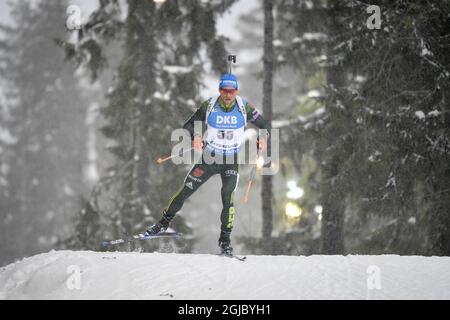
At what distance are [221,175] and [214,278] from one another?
233 cm

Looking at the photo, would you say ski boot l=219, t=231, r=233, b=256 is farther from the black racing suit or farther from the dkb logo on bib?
the dkb logo on bib

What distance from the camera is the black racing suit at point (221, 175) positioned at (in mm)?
7957

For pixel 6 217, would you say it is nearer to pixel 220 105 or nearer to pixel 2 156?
pixel 2 156

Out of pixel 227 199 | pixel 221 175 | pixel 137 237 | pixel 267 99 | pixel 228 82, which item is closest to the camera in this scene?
pixel 228 82

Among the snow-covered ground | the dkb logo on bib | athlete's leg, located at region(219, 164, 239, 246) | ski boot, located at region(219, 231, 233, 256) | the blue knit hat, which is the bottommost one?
the snow-covered ground

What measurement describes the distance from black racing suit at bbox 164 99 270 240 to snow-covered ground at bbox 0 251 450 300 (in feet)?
2.93

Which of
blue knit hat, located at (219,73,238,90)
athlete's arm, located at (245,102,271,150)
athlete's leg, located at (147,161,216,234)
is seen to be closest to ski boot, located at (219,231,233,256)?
athlete's leg, located at (147,161,216,234)

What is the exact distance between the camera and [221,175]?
8.18 m

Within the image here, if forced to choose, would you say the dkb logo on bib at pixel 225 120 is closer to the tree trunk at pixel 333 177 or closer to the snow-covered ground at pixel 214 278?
the snow-covered ground at pixel 214 278

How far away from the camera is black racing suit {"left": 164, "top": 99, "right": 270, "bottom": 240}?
7.96m

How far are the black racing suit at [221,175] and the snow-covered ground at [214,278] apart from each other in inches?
35.1

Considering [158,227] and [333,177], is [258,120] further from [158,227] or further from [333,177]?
[333,177]

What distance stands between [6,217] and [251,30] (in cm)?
2482

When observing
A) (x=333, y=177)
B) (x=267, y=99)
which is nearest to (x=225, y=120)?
(x=333, y=177)
